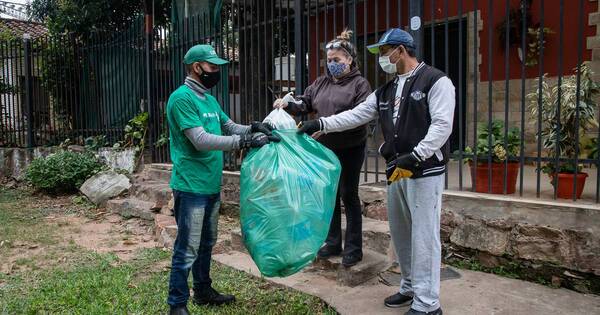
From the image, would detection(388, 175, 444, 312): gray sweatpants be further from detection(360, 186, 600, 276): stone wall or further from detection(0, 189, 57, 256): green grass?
detection(0, 189, 57, 256): green grass

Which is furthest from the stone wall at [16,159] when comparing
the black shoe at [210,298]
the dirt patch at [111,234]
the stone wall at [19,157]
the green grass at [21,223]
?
the black shoe at [210,298]

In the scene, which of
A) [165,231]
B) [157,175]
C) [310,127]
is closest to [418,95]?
[310,127]

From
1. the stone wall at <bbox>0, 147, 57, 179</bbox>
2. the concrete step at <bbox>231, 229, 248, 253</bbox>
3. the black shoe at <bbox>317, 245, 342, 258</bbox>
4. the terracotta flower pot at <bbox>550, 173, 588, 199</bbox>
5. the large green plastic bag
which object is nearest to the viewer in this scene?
the large green plastic bag

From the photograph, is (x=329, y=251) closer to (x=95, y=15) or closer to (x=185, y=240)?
(x=185, y=240)

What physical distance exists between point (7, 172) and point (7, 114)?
1204 millimetres

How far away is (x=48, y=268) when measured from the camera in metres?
4.38

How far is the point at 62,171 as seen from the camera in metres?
7.81

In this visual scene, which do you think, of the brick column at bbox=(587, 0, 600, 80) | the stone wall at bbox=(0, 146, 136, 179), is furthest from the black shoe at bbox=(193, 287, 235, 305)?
the stone wall at bbox=(0, 146, 136, 179)

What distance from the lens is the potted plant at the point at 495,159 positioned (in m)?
3.79

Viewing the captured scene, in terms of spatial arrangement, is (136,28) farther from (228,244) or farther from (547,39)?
(547,39)

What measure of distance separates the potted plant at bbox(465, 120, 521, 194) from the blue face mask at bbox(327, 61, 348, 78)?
1314 millimetres

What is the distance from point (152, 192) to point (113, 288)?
2938mm

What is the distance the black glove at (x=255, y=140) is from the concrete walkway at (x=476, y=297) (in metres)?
1.13

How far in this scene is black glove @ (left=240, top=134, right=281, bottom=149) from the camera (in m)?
2.90
